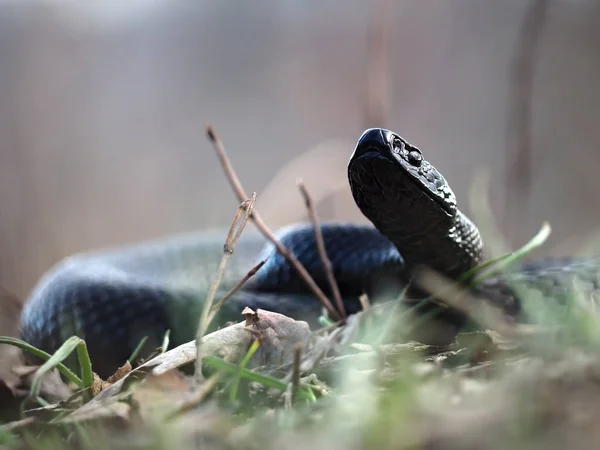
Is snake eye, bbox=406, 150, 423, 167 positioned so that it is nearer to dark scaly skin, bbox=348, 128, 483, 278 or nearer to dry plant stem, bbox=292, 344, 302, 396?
dark scaly skin, bbox=348, 128, 483, 278

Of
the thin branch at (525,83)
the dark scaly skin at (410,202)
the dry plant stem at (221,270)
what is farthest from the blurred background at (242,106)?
the dry plant stem at (221,270)

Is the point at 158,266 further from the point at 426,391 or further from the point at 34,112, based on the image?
the point at 34,112

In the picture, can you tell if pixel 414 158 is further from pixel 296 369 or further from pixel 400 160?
pixel 296 369

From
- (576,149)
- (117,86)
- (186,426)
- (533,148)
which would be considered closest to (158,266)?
(186,426)

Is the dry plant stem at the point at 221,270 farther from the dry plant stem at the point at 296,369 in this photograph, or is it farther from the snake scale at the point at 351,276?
the snake scale at the point at 351,276

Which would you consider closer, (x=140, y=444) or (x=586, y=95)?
(x=140, y=444)
